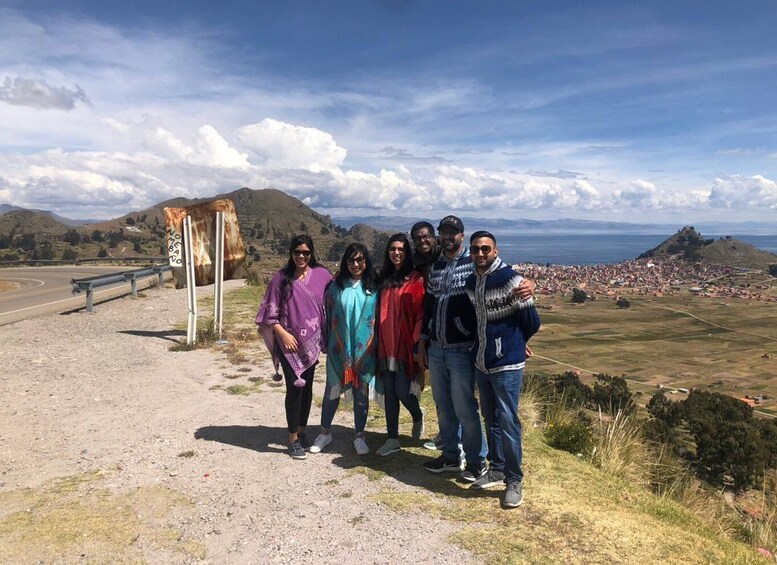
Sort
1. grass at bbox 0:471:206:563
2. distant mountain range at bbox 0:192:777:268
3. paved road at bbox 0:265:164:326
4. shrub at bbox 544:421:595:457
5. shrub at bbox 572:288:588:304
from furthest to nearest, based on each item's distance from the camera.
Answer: shrub at bbox 572:288:588:304, distant mountain range at bbox 0:192:777:268, paved road at bbox 0:265:164:326, shrub at bbox 544:421:595:457, grass at bbox 0:471:206:563

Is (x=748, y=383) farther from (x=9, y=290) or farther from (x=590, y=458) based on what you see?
(x=9, y=290)

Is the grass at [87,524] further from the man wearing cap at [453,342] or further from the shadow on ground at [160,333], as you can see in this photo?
the shadow on ground at [160,333]

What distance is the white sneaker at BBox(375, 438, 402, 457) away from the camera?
4.62 metres

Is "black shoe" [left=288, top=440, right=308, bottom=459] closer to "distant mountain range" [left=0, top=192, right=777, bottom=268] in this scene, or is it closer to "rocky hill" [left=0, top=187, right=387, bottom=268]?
"rocky hill" [left=0, top=187, right=387, bottom=268]

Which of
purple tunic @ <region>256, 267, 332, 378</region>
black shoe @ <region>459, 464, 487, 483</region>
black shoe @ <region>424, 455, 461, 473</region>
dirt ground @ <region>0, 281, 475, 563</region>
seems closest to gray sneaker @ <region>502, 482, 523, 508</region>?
black shoe @ <region>459, 464, 487, 483</region>

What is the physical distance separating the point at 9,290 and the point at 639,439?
2434cm

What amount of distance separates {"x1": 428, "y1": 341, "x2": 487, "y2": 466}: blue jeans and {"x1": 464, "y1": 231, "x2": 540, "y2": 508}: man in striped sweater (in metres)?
0.14

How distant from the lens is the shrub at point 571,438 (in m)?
5.20

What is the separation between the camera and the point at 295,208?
472 ft

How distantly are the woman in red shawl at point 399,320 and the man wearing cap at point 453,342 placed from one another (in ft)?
0.59

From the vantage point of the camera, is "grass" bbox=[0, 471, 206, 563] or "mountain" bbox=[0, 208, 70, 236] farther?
"mountain" bbox=[0, 208, 70, 236]

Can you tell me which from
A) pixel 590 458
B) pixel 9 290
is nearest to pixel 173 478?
pixel 590 458

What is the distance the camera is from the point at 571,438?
17.3 ft

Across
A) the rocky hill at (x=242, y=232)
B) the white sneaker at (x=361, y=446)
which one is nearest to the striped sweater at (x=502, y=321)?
the white sneaker at (x=361, y=446)
